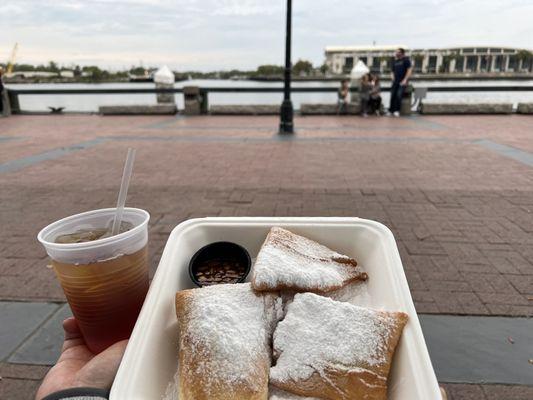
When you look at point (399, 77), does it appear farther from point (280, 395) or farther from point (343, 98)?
point (280, 395)

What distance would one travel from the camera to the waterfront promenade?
2449 mm

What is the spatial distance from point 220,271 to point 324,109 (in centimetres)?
1362

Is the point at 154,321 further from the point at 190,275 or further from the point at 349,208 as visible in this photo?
the point at 349,208

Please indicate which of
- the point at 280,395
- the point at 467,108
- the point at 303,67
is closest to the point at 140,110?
the point at 467,108

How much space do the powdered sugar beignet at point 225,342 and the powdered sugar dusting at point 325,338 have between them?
50mm

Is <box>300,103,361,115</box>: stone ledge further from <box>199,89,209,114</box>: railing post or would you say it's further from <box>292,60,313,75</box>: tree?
<box>292,60,313,75</box>: tree

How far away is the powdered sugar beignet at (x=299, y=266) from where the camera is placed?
1077 mm

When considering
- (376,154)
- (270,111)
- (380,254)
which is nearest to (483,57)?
(270,111)

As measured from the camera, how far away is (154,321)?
41.1 inches

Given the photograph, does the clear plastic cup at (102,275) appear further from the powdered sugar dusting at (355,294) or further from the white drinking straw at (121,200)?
the powdered sugar dusting at (355,294)

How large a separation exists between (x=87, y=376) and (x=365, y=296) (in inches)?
34.1

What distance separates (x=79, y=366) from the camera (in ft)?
4.45

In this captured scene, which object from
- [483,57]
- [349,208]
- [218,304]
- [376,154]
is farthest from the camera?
[483,57]

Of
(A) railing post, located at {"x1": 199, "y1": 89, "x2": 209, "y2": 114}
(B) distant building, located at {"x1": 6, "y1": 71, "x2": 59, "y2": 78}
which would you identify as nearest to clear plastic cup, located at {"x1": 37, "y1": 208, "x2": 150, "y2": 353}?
(A) railing post, located at {"x1": 199, "y1": 89, "x2": 209, "y2": 114}
